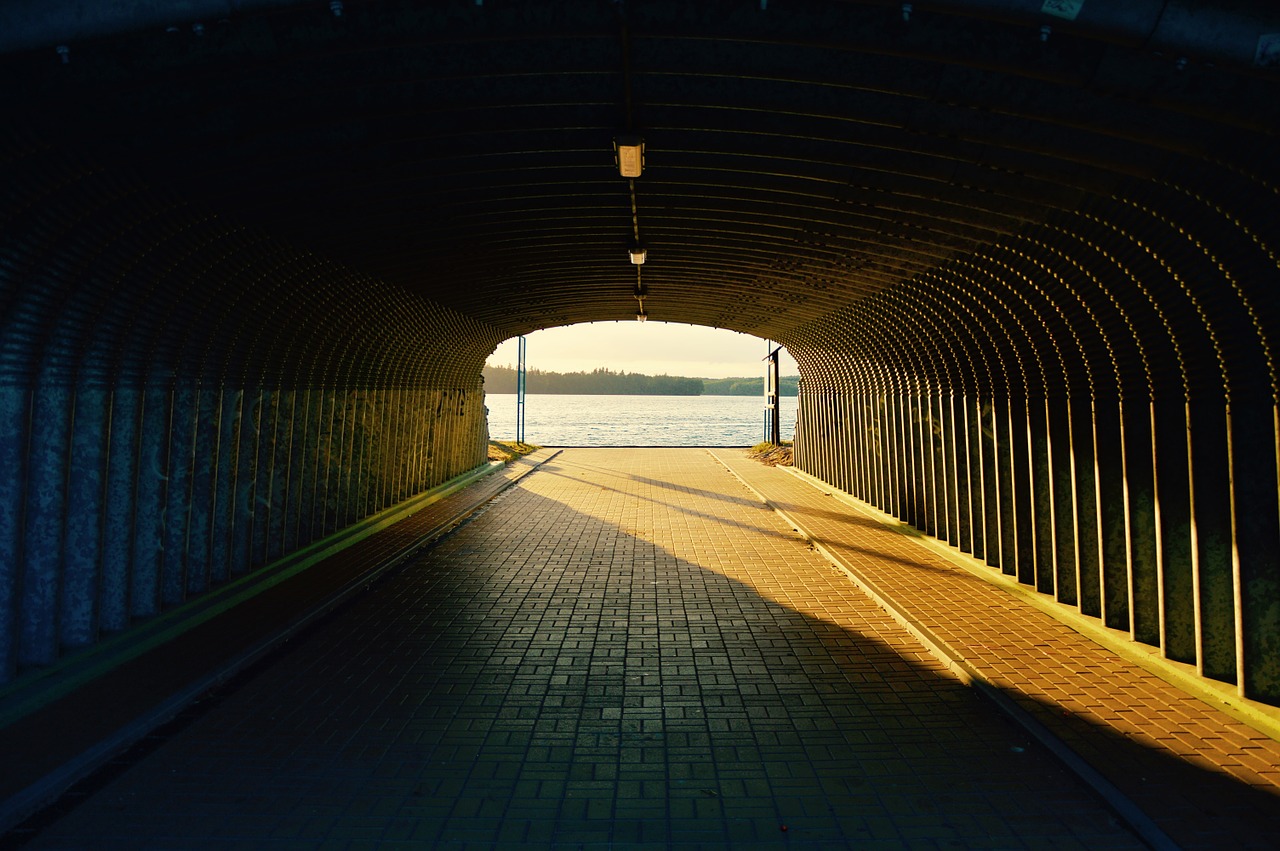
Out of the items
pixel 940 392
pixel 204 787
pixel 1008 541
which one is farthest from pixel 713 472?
pixel 204 787

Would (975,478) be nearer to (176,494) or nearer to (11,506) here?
(176,494)

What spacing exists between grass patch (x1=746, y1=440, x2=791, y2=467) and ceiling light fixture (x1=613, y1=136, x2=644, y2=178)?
61.6 feet

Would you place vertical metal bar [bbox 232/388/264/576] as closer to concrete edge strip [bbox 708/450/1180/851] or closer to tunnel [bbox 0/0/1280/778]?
tunnel [bbox 0/0/1280/778]

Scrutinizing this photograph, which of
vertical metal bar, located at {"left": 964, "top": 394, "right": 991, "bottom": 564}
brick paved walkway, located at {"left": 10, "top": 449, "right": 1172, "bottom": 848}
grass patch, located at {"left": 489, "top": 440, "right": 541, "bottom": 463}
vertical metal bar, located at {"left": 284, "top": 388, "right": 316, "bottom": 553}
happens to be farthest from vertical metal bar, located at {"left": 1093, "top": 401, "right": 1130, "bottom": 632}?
grass patch, located at {"left": 489, "top": 440, "right": 541, "bottom": 463}

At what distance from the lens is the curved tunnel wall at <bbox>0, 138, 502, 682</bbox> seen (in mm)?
5547

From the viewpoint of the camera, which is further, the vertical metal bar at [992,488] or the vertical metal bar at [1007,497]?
the vertical metal bar at [992,488]

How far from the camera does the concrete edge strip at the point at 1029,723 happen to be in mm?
4008

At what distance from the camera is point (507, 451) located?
90.9 ft

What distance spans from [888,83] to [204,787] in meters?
5.88

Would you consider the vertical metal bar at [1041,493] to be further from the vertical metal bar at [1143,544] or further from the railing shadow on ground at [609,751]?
the railing shadow on ground at [609,751]

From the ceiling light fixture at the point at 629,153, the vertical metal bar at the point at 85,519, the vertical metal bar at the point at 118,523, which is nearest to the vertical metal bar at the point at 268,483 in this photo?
the vertical metal bar at the point at 118,523

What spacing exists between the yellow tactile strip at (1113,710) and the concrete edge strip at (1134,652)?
2.9 inches

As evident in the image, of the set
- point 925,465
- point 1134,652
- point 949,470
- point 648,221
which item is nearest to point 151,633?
point 648,221

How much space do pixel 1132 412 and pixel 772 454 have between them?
68.1ft
